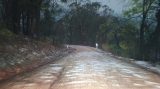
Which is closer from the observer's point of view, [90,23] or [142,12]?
[142,12]

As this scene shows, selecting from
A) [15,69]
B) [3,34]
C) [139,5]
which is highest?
[139,5]

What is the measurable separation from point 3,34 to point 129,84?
1633 cm

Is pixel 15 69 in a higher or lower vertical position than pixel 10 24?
lower

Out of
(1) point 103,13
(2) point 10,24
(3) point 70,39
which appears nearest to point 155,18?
(2) point 10,24

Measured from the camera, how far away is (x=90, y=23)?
107375mm

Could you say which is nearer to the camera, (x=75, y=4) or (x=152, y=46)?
(x=152, y=46)

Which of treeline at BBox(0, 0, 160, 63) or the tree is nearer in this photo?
treeline at BBox(0, 0, 160, 63)

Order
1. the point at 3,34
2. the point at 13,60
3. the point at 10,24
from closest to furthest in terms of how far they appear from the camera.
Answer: the point at 13,60
the point at 3,34
the point at 10,24

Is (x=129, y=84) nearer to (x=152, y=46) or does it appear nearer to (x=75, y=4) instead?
(x=152, y=46)

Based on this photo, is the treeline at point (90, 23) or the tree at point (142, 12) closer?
the treeline at point (90, 23)

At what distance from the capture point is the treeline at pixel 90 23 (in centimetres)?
3591

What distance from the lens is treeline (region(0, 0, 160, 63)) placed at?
3591cm

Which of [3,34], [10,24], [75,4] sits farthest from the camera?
[75,4]

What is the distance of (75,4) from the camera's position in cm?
9531
